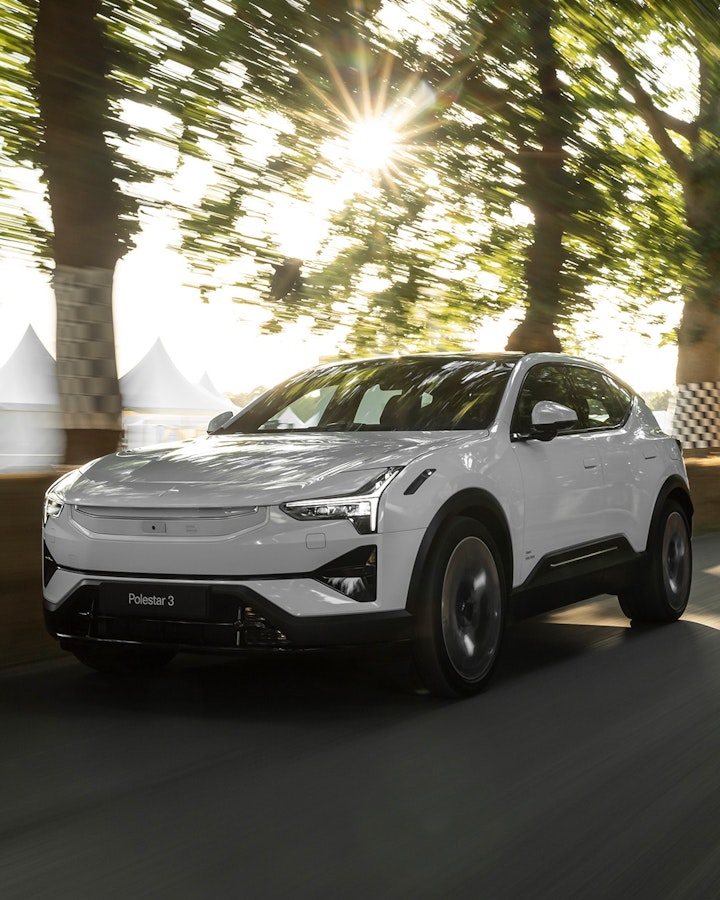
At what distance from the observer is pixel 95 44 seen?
8.16m

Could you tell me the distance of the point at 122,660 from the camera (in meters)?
5.96

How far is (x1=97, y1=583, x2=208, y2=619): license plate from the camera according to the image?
495 centimetres

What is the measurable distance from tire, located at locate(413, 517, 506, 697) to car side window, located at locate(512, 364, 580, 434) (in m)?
0.82

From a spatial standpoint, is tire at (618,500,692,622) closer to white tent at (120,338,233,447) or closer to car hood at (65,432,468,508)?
car hood at (65,432,468,508)

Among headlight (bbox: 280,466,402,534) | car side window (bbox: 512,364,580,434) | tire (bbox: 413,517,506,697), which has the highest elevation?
car side window (bbox: 512,364,580,434)

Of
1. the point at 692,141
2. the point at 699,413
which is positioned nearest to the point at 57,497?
the point at 692,141

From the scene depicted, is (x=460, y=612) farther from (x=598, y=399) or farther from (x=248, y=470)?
(x=598, y=399)

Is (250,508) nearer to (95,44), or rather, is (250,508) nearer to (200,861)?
(200,861)

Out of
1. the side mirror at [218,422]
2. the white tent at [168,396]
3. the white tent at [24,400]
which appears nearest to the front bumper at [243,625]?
the side mirror at [218,422]

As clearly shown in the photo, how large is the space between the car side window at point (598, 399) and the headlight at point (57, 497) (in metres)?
2.86

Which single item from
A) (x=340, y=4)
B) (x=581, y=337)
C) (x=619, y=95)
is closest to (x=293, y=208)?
(x=340, y=4)

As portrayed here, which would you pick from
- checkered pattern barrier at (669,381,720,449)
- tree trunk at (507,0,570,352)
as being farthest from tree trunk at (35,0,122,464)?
checkered pattern barrier at (669,381,720,449)

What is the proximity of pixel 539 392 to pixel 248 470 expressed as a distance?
2027 mm

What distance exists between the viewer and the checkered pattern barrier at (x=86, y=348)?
336 inches
